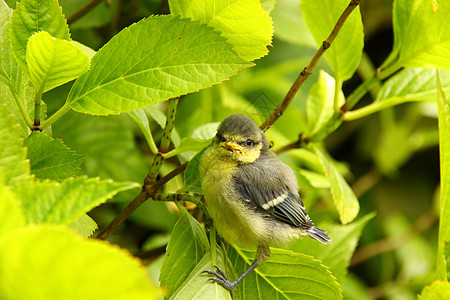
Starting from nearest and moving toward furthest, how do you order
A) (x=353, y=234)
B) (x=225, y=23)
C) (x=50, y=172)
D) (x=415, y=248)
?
(x=50, y=172)
(x=225, y=23)
(x=353, y=234)
(x=415, y=248)

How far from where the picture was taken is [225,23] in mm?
1003

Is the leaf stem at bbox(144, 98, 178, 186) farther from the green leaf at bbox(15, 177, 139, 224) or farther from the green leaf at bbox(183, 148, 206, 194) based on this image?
the green leaf at bbox(15, 177, 139, 224)

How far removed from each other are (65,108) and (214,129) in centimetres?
55

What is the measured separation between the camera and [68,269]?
0.46m

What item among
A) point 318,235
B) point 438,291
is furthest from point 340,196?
point 438,291

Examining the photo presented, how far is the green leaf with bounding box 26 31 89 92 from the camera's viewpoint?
81 centimetres

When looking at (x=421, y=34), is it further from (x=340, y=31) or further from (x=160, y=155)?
(x=160, y=155)

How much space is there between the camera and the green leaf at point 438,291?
852mm

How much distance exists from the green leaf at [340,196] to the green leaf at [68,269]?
36.3 inches

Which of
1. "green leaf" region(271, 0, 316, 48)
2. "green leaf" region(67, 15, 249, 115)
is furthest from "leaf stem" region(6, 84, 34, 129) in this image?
"green leaf" region(271, 0, 316, 48)

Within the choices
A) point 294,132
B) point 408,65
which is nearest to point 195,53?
point 408,65

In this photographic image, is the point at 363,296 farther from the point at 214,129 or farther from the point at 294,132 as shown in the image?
the point at 214,129

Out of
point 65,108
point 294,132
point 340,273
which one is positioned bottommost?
point 340,273

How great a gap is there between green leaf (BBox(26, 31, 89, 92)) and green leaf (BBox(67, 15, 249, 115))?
68 mm
